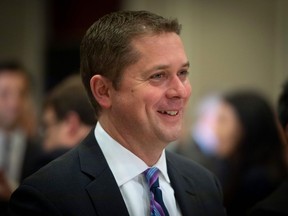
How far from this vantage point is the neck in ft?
8.06

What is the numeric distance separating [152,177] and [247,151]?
78.0 inches

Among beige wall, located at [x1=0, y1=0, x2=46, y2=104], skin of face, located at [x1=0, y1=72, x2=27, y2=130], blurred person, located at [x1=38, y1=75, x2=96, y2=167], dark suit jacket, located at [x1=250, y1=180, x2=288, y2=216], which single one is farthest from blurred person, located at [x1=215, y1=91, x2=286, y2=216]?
beige wall, located at [x1=0, y1=0, x2=46, y2=104]

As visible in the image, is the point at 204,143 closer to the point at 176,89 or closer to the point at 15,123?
the point at 15,123

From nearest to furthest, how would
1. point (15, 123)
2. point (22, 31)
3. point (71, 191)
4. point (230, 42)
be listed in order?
point (71, 191) → point (15, 123) → point (230, 42) → point (22, 31)

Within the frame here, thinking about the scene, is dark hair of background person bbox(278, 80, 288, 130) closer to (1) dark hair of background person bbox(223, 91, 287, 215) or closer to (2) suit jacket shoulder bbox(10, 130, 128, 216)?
(2) suit jacket shoulder bbox(10, 130, 128, 216)

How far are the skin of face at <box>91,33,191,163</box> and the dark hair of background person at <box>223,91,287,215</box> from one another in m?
1.66

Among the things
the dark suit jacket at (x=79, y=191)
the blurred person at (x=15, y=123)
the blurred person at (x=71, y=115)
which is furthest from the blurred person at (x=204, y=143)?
the dark suit jacket at (x=79, y=191)

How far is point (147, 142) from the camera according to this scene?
8.04 ft

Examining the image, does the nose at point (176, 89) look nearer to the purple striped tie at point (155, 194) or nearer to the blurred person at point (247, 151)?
the purple striped tie at point (155, 194)

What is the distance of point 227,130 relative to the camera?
4.59m

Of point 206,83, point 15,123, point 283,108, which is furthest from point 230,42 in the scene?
point 283,108

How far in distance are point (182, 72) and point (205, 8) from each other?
575 centimetres

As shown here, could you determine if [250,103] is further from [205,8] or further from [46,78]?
[46,78]

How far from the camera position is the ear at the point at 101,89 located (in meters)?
2.45
